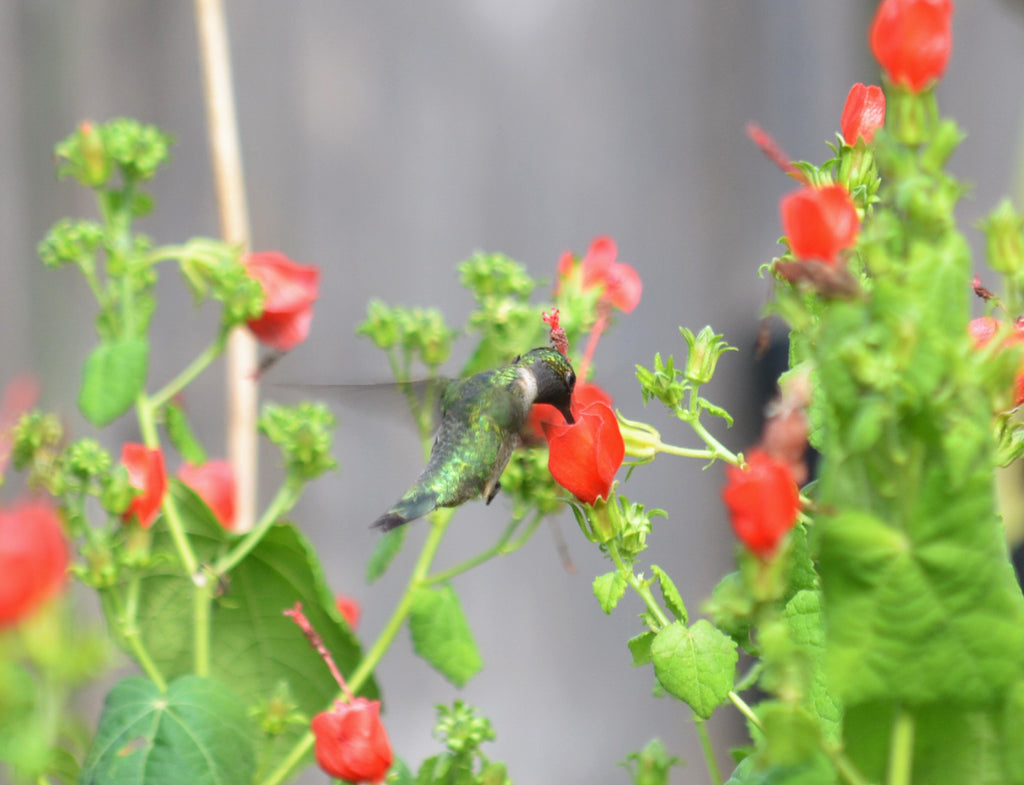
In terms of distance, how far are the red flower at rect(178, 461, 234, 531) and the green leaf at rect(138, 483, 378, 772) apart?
0.04 meters

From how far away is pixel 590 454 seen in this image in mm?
335

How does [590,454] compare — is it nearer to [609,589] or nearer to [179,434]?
[609,589]

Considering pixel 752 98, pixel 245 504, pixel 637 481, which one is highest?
pixel 752 98

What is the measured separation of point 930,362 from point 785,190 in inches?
52.3

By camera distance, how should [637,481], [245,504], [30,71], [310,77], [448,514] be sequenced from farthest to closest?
[637,481] < [310,77] < [30,71] < [245,504] < [448,514]

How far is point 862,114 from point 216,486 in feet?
1.41

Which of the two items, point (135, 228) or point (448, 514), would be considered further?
point (135, 228)

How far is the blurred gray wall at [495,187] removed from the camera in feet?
4.13

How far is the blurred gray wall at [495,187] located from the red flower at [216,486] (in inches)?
23.7

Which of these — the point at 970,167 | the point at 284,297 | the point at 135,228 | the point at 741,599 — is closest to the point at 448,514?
the point at 284,297

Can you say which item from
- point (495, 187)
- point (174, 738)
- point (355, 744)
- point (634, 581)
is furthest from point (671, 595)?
point (495, 187)

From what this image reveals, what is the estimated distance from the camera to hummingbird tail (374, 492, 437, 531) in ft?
1.47

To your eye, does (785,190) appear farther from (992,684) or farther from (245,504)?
(992,684)

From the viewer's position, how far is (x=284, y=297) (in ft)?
1.81
